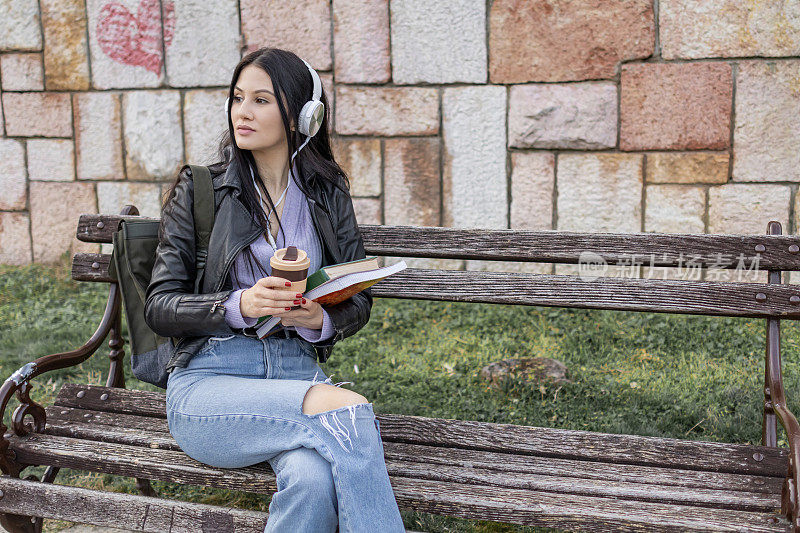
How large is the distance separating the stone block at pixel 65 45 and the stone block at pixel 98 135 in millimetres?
146

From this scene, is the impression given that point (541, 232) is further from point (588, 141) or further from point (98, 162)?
point (98, 162)

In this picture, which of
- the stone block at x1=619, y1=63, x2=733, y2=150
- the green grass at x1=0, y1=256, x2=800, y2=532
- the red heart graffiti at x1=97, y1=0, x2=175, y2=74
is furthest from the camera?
the red heart graffiti at x1=97, y1=0, x2=175, y2=74

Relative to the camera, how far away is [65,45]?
5621mm

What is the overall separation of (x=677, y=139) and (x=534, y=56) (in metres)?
1.01

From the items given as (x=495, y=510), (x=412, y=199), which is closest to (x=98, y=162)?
(x=412, y=199)

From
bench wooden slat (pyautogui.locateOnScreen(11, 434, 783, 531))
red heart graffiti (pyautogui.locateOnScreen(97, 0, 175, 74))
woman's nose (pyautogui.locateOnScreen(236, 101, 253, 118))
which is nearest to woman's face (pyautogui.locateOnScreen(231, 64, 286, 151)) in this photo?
woman's nose (pyautogui.locateOnScreen(236, 101, 253, 118))

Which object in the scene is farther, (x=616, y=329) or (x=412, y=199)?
(x=412, y=199)

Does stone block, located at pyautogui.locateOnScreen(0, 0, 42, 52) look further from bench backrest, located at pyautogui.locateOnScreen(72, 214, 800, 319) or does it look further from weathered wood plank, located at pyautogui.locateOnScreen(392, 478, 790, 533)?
weathered wood plank, located at pyautogui.locateOnScreen(392, 478, 790, 533)

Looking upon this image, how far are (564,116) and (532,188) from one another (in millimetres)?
492

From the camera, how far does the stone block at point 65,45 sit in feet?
18.3

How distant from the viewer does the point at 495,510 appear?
2166mm

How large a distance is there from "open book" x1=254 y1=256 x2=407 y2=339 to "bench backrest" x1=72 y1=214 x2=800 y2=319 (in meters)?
0.62

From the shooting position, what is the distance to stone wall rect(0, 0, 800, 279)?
457cm

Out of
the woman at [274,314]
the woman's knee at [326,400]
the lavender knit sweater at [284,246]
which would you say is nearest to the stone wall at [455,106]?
the woman at [274,314]
